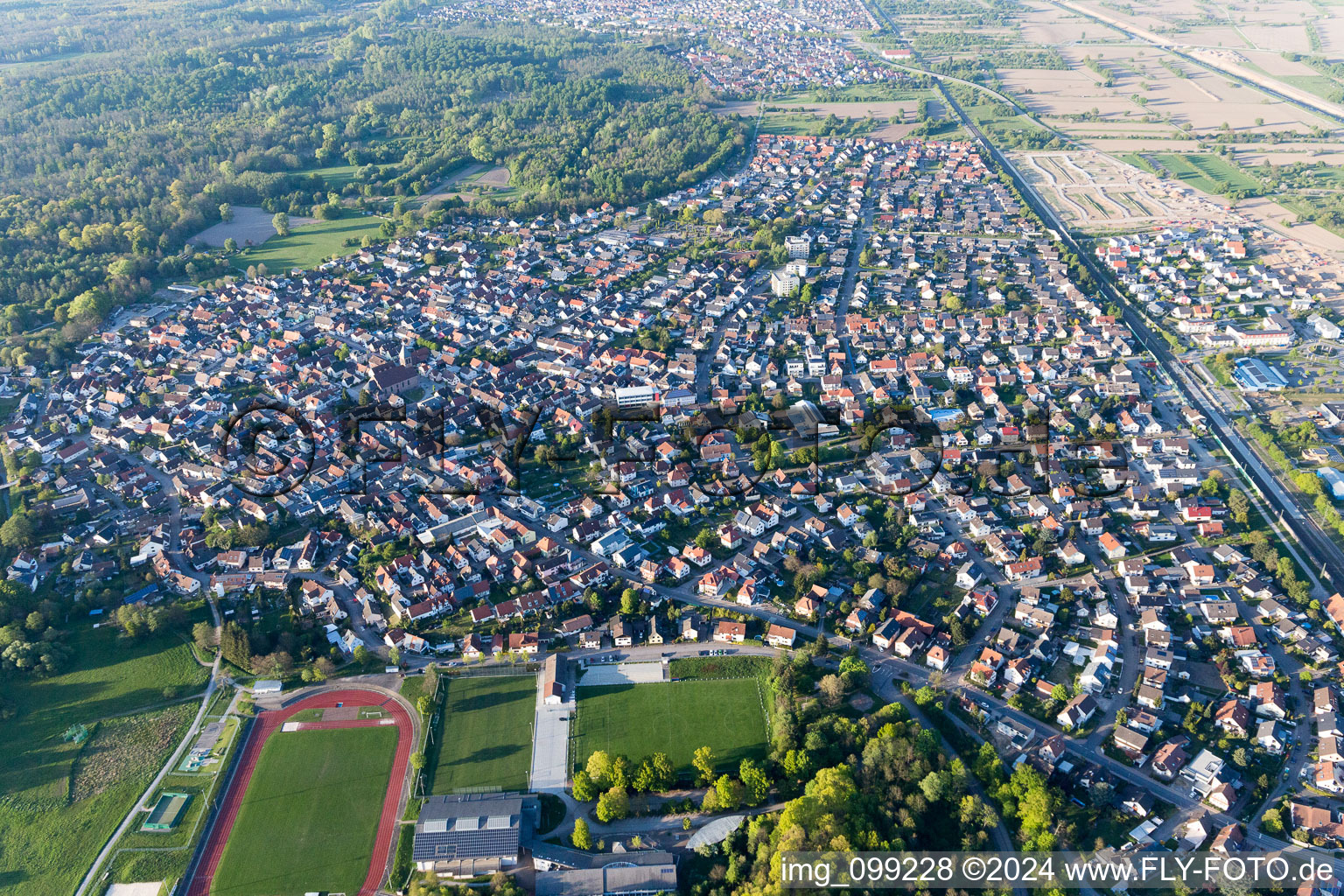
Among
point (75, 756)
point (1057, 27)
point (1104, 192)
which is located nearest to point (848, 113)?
point (1104, 192)

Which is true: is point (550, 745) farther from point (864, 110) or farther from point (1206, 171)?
point (864, 110)

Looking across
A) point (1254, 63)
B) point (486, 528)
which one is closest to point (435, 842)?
point (486, 528)

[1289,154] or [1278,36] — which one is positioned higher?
[1278,36]

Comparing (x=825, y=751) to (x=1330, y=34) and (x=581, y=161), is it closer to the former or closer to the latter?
(x=581, y=161)

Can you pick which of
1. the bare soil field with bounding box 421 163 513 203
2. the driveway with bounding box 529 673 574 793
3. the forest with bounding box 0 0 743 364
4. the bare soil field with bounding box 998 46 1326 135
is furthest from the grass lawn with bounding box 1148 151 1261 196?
the driveway with bounding box 529 673 574 793

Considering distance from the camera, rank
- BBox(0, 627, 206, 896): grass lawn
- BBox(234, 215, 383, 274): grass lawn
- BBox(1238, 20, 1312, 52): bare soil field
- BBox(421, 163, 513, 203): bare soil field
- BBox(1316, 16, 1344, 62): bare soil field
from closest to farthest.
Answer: BBox(0, 627, 206, 896): grass lawn < BBox(234, 215, 383, 274): grass lawn < BBox(421, 163, 513, 203): bare soil field < BBox(1316, 16, 1344, 62): bare soil field < BBox(1238, 20, 1312, 52): bare soil field

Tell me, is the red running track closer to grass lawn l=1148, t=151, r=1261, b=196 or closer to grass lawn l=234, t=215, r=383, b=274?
grass lawn l=234, t=215, r=383, b=274

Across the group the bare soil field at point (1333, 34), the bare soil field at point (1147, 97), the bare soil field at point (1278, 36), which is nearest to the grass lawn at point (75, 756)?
the bare soil field at point (1147, 97)
